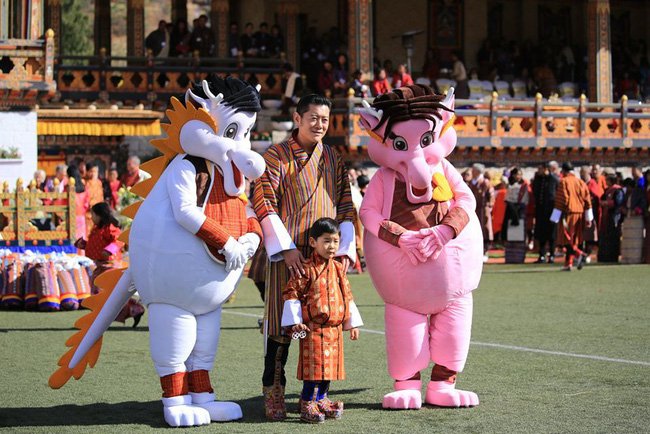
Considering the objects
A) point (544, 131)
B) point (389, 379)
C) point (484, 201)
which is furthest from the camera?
point (544, 131)

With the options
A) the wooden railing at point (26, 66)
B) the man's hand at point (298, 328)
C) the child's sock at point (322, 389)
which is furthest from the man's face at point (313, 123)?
the wooden railing at point (26, 66)

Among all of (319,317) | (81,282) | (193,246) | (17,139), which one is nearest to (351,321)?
(319,317)

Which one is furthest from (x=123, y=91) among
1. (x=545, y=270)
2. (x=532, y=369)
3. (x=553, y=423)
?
(x=553, y=423)

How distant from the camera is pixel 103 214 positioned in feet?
36.3

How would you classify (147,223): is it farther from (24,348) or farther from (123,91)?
(123,91)

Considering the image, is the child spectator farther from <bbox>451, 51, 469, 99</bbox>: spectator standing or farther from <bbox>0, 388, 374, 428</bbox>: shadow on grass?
<bbox>451, 51, 469, 99</bbox>: spectator standing

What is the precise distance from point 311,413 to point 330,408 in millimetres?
140

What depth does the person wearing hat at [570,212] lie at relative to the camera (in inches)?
666

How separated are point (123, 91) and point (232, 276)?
18724mm

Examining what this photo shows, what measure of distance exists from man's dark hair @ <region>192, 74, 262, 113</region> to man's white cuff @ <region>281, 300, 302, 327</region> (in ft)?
3.77

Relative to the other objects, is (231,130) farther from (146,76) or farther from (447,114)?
(146,76)

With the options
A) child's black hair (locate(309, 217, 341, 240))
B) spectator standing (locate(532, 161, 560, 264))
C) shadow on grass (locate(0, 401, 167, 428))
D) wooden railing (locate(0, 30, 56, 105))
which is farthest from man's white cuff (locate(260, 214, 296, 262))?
spectator standing (locate(532, 161, 560, 264))

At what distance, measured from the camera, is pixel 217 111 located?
6.44 metres

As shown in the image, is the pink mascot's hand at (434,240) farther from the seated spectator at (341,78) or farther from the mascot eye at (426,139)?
the seated spectator at (341,78)
